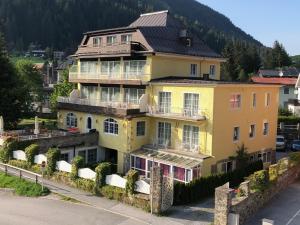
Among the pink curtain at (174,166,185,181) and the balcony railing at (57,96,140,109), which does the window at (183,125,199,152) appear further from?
the balcony railing at (57,96,140,109)

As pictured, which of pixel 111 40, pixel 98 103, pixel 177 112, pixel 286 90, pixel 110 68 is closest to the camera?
pixel 177 112

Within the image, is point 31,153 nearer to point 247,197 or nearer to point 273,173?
point 247,197

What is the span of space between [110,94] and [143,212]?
19.6 meters

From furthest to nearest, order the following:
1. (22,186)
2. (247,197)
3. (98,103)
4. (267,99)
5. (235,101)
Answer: (98,103), (267,99), (235,101), (22,186), (247,197)

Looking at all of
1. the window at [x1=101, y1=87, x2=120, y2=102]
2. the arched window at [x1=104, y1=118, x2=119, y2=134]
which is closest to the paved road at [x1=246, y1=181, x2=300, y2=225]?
the arched window at [x1=104, y1=118, x2=119, y2=134]

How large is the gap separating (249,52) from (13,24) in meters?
115

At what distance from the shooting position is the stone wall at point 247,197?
67.4ft

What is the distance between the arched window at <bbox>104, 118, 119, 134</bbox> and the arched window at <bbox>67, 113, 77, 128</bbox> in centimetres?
522

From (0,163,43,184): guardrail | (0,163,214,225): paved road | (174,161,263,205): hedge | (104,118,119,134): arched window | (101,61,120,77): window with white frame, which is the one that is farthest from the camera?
(101,61,120,77): window with white frame

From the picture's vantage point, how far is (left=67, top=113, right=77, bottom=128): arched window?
41250mm

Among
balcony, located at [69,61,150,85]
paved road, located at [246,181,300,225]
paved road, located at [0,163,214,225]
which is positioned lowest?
paved road, located at [246,181,300,225]

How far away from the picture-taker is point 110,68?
40.5 meters

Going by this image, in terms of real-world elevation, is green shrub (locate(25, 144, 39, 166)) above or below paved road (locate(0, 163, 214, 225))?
above

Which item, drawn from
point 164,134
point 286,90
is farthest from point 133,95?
point 286,90
